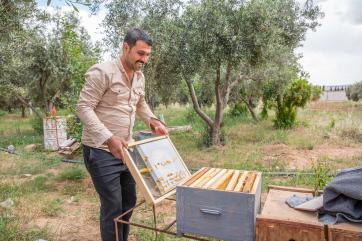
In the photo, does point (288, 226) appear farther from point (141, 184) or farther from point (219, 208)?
point (141, 184)

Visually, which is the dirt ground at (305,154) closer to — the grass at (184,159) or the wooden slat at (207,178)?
the grass at (184,159)

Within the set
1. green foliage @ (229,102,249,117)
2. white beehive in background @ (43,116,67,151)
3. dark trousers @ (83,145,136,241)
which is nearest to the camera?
dark trousers @ (83,145,136,241)

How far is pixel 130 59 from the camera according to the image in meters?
3.03

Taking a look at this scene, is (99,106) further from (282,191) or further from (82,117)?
(282,191)

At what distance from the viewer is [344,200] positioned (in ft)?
7.45

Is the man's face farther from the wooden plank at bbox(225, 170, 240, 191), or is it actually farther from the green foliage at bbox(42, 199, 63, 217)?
the green foliage at bbox(42, 199, 63, 217)

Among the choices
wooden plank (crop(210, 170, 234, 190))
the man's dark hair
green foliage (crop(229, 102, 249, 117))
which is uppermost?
the man's dark hair

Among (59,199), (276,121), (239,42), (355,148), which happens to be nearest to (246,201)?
(59,199)

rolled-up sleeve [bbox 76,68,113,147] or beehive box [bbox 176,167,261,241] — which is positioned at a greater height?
rolled-up sleeve [bbox 76,68,113,147]

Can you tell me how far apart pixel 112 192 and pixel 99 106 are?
81cm

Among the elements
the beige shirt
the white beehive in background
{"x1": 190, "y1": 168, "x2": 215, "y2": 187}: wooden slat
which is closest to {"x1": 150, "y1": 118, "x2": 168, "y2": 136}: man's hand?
the beige shirt

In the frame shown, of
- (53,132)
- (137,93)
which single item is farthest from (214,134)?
(137,93)

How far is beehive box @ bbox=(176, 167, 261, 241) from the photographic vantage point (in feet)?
7.69

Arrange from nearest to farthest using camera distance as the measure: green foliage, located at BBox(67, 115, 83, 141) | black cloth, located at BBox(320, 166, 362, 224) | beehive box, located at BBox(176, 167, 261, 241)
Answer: black cloth, located at BBox(320, 166, 362, 224), beehive box, located at BBox(176, 167, 261, 241), green foliage, located at BBox(67, 115, 83, 141)
